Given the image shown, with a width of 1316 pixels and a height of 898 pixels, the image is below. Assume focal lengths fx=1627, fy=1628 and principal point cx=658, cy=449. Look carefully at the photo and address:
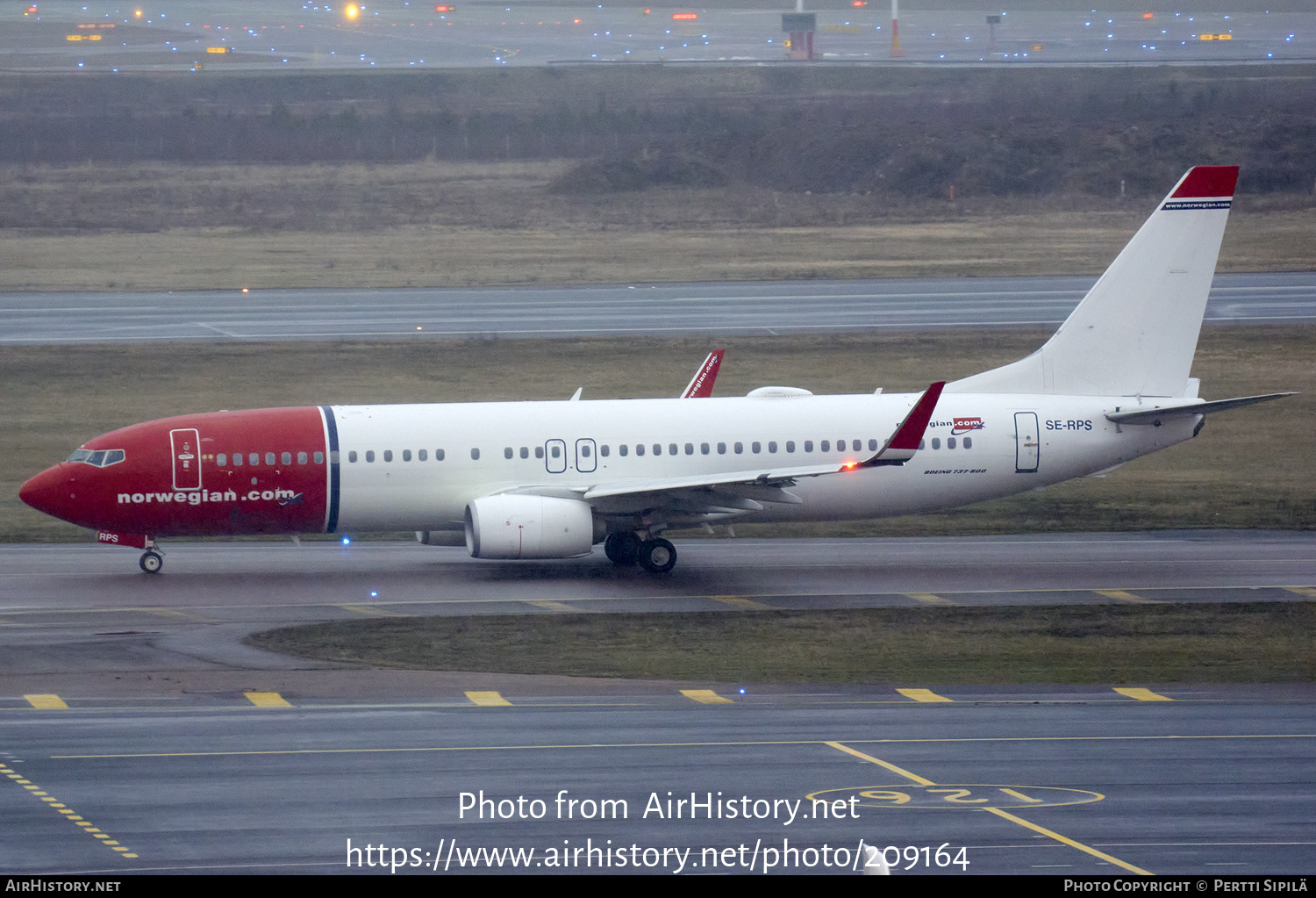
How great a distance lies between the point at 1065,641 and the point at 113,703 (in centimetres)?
1648

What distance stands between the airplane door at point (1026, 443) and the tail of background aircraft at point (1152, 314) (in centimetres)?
158

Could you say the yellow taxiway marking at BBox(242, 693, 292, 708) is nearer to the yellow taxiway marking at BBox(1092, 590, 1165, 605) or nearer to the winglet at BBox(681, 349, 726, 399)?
the winglet at BBox(681, 349, 726, 399)

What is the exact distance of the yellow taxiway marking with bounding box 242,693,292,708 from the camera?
25312 millimetres

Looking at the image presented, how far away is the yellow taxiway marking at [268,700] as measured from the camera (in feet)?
83.0

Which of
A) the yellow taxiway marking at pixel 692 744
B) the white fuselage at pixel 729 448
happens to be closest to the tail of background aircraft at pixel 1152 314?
the white fuselage at pixel 729 448

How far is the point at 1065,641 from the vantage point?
97.1 ft

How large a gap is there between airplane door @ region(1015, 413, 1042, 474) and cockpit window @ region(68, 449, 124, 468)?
1953 cm

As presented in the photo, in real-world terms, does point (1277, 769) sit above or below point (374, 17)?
below

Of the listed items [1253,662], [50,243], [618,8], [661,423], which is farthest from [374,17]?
[1253,662]

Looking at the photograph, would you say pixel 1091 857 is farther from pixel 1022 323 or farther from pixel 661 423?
pixel 1022 323

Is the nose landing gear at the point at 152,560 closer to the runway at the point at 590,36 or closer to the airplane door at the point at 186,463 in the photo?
the airplane door at the point at 186,463

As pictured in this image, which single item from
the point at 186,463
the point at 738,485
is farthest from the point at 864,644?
the point at 186,463

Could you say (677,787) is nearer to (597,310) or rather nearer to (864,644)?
(864,644)

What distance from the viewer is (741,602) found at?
33.0 metres
